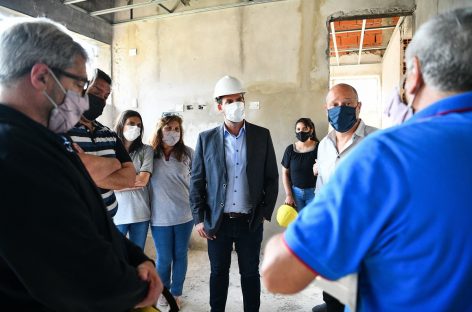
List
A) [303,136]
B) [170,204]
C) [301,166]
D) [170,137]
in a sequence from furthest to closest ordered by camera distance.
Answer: [303,136] < [301,166] < [170,137] < [170,204]

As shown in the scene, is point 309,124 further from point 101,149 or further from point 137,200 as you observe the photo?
point 101,149

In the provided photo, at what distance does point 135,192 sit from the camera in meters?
2.67

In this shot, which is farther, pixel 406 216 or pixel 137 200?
pixel 137 200

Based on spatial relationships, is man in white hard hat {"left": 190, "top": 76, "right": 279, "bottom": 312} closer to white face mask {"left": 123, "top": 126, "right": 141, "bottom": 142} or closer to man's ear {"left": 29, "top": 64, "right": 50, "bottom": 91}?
white face mask {"left": 123, "top": 126, "right": 141, "bottom": 142}

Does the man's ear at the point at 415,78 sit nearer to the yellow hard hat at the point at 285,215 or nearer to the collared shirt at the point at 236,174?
the yellow hard hat at the point at 285,215

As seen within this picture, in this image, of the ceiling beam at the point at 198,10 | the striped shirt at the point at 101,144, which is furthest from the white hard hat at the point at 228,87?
the ceiling beam at the point at 198,10

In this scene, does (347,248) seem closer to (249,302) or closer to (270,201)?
(270,201)

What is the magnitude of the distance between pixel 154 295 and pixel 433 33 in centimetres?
105

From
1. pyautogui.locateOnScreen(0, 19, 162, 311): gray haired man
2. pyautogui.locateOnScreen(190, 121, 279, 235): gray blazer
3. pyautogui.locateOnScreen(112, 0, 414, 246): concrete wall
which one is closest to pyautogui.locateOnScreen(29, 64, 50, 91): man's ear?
pyautogui.locateOnScreen(0, 19, 162, 311): gray haired man

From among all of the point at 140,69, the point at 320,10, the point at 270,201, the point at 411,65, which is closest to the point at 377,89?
the point at 320,10

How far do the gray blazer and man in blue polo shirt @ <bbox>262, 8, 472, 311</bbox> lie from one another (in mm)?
1538

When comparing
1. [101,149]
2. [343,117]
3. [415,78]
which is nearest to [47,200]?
[415,78]

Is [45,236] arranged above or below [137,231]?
above

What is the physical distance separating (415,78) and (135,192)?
234 centimetres
